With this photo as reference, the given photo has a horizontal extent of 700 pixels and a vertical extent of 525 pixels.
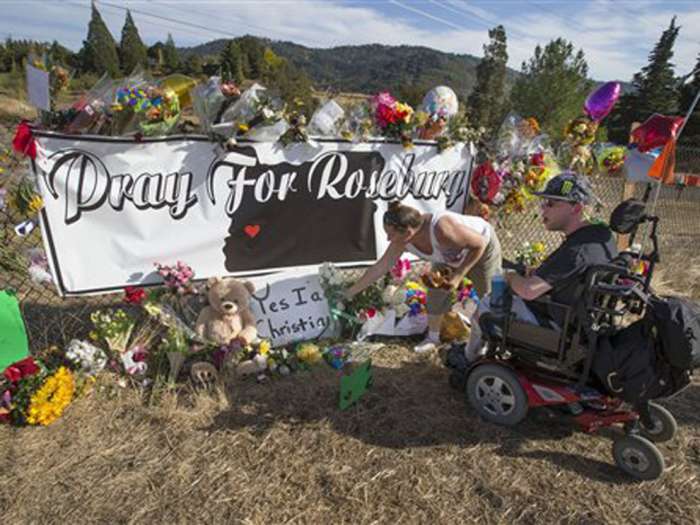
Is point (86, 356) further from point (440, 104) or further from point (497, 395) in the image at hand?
point (440, 104)

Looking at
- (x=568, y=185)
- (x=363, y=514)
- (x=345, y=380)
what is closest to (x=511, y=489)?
(x=363, y=514)

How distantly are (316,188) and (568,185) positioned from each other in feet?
6.42

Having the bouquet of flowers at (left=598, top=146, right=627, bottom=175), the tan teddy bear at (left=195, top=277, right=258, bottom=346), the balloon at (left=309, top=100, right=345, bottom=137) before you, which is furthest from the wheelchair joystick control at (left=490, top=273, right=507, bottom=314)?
the bouquet of flowers at (left=598, top=146, right=627, bottom=175)

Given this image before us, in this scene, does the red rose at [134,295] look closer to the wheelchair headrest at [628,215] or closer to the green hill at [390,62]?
the wheelchair headrest at [628,215]

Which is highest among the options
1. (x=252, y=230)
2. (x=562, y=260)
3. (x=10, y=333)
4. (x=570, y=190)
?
(x=570, y=190)

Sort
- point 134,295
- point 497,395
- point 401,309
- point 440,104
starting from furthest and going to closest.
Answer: point 440,104 → point 401,309 → point 134,295 → point 497,395

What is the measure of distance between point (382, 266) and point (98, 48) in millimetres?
36179

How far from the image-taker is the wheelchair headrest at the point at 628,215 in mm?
2391

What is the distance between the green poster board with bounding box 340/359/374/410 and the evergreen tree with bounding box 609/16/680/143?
39150 mm

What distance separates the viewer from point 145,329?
10.9 feet

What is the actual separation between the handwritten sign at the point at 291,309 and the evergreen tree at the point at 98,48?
3130cm

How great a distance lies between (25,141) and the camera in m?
2.76

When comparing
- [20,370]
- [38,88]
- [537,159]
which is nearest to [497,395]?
[20,370]

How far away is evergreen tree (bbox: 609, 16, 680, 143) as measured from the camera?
3594 centimetres
